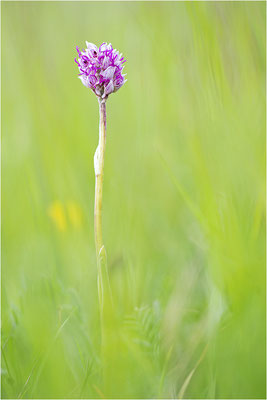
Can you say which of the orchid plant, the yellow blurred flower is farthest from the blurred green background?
the orchid plant

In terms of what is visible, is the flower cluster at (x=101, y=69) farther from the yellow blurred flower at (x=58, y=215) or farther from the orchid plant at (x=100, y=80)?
the yellow blurred flower at (x=58, y=215)

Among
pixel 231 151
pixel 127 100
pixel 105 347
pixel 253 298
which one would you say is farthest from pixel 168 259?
pixel 127 100

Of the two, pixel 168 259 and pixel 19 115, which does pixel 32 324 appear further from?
pixel 19 115

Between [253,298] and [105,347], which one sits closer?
[105,347]

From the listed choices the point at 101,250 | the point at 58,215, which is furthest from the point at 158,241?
the point at 101,250

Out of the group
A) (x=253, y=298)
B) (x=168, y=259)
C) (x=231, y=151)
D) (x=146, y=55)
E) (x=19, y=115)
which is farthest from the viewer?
(x=19, y=115)

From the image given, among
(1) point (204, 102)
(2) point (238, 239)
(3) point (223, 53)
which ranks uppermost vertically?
(3) point (223, 53)
